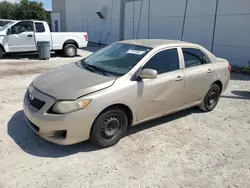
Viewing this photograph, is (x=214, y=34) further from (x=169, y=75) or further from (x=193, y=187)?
(x=193, y=187)

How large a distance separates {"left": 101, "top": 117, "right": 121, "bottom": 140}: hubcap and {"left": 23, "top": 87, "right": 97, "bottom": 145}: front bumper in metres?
0.26

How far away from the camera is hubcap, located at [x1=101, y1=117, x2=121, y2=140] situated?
340cm

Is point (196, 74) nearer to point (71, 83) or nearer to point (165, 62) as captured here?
point (165, 62)

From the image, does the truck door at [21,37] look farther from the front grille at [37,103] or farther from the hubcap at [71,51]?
the front grille at [37,103]

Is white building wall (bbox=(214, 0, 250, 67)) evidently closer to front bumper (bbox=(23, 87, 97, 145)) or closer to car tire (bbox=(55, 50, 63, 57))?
car tire (bbox=(55, 50, 63, 57))

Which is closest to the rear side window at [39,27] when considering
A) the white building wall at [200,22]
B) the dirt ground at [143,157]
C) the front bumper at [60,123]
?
the white building wall at [200,22]

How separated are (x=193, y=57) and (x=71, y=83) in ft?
8.23

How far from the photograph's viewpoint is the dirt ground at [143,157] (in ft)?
9.33

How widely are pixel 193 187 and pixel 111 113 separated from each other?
145cm

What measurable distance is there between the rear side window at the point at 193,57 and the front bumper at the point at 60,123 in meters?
2.23

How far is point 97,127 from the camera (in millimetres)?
3279

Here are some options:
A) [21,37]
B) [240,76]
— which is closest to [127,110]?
[240,76]

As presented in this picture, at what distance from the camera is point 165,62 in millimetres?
4059

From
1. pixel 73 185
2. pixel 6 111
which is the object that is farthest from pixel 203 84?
pixel 6 111
